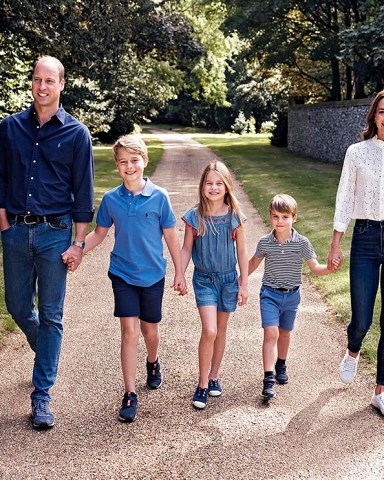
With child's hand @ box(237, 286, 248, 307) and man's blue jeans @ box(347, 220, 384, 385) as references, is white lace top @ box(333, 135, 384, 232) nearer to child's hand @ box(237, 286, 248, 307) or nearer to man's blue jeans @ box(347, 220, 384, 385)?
man's blue jeans @ box(347, 220, 384, 385)

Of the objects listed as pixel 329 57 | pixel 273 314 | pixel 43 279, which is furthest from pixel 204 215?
pixel 329 57

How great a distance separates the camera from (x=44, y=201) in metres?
3.92

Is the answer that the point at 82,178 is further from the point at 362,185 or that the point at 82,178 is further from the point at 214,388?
the point at 362,185

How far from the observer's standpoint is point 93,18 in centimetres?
1313

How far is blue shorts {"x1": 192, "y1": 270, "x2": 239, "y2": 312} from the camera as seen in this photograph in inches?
167

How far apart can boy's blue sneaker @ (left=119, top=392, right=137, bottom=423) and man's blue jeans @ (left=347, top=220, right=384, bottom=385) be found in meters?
1.57

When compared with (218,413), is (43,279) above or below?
above

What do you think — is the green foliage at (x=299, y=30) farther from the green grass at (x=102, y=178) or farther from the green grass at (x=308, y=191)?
the green grass at (x=102, y=178)

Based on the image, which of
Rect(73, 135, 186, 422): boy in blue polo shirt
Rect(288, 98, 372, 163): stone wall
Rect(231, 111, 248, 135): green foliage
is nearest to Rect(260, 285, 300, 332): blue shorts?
Rect(73, 135, 186, 422): boy in blue polo shirt

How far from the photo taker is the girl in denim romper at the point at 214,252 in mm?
4203

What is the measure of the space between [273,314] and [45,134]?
1.97 meters

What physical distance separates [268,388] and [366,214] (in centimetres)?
134

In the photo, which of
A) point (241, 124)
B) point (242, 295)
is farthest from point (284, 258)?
point (241, 124)

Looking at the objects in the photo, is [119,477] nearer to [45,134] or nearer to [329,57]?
[45,134]
